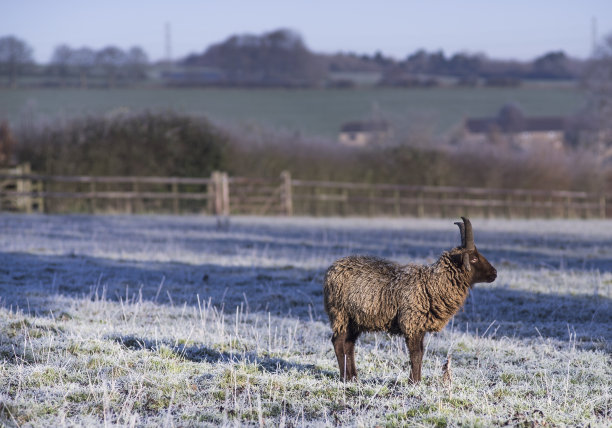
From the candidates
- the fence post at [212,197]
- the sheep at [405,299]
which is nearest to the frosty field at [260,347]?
the sheep at [405,299]

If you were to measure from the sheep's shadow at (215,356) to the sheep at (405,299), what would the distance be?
557mm

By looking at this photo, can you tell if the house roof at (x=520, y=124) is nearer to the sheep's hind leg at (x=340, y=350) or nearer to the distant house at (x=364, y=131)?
the distant house at (x=364, y=131)

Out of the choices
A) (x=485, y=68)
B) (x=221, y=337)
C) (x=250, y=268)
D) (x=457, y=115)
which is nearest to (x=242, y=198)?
(x=250, y=268)

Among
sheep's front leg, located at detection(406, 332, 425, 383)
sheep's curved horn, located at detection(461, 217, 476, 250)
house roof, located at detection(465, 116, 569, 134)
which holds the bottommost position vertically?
sheep's front leg, located at detection(406, 332, 425, 383)

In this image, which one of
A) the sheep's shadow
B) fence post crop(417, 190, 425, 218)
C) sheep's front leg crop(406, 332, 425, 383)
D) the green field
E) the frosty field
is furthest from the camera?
the green field

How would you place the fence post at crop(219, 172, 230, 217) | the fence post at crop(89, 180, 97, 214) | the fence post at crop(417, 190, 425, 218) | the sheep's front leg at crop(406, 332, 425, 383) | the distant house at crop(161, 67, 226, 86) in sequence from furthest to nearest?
the distant house at crop(161, 67, 226, 86)
the fence post at crop(417, 190, 425, 218)
the fence post at crop(89, 180, 97, 214)
the fence post at crop(219, 172, 230, 217)
the sheep's front leg at crop(406, 332, 425, 383)

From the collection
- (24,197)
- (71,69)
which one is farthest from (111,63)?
(24,197)

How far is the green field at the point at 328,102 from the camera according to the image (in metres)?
55.2

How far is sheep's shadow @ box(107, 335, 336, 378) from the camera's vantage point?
6.51 metres

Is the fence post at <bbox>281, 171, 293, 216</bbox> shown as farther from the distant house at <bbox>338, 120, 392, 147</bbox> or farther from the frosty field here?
the frosty field

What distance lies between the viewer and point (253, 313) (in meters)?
9.52

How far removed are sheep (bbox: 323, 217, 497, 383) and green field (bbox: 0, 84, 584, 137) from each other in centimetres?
3628

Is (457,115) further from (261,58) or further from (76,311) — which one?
A: (76,311)

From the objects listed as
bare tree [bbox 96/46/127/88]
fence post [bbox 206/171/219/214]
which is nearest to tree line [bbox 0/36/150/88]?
bare tree [bbox 96/46/127/88]
